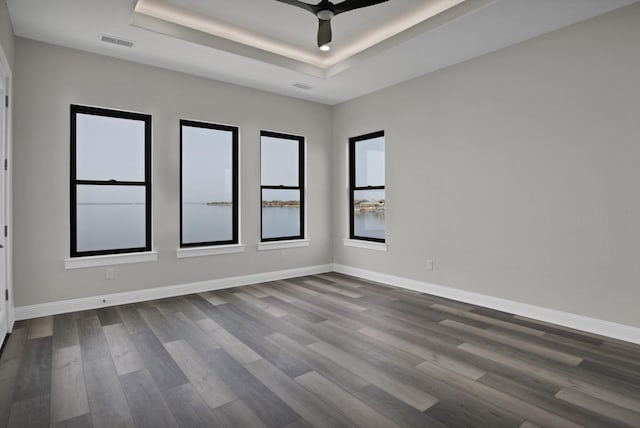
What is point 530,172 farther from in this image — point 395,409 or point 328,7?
point 395,409

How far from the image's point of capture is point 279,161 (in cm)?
587

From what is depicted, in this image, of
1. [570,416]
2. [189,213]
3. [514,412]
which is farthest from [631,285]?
[189,213]

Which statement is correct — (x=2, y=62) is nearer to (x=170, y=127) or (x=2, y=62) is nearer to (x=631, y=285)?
(x=170, y=127)

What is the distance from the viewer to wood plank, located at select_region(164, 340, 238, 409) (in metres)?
2.30

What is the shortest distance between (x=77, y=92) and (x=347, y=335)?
12.5ft

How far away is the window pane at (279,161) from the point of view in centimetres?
570

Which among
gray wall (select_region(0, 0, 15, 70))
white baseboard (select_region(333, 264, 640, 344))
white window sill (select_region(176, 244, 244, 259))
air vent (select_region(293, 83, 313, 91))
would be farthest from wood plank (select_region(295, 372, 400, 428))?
air vent (select_region(293, 83, 313, 91))

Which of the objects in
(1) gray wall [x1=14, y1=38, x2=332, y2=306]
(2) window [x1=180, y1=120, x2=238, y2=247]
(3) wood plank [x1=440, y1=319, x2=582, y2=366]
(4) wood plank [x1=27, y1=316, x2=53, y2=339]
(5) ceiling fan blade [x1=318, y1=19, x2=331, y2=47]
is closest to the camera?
(3) wood plank [x1=440, y1=319, x2=582, y2=366]

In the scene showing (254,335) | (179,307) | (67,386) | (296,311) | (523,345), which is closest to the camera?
(67,386)

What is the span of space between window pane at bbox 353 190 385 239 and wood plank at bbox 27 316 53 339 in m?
4.10

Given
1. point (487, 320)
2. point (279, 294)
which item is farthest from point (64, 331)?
point (487, 320)

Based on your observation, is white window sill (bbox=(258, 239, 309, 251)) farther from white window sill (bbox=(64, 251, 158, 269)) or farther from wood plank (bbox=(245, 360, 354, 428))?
wood plank (bbox=(245, 360, 354, 428))

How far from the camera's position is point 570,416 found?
2.10 meters

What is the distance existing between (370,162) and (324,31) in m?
2.87
